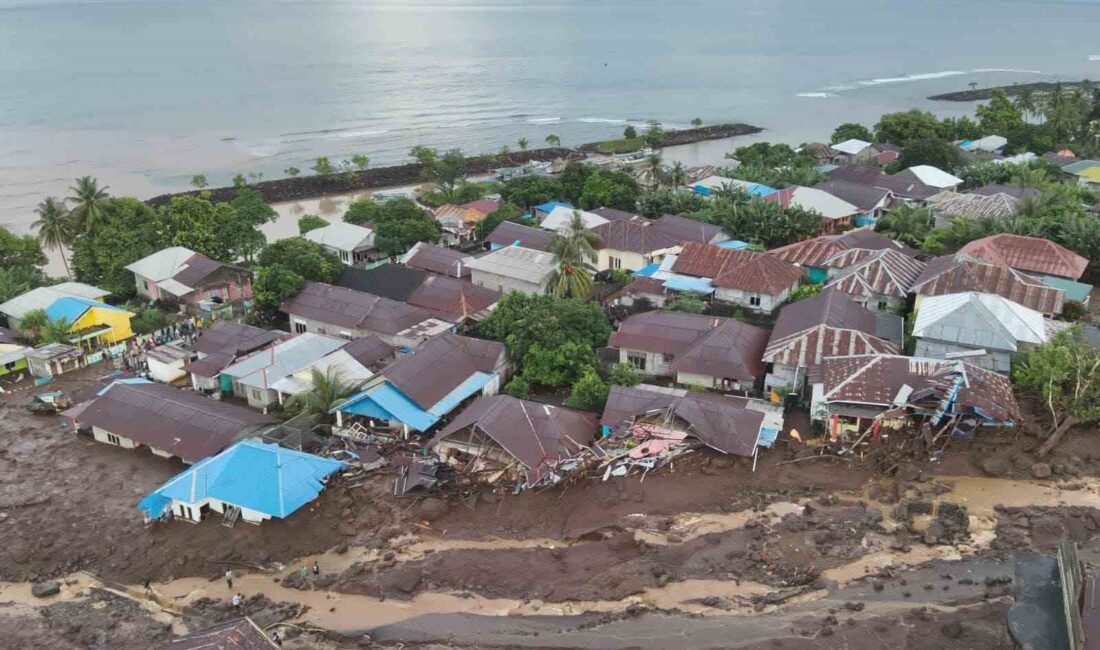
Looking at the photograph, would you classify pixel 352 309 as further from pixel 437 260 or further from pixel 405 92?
pixel 405 92

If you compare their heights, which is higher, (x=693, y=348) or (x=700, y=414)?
(x=693, y=348)

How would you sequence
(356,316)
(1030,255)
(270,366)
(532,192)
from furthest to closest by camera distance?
1. (532,192)
2. (1030,255)
3. (356,316)
4. (270,366)

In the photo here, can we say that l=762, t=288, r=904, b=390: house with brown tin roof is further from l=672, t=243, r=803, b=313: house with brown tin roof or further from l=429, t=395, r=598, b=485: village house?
l=429, t=395, r=598, b=485: village house

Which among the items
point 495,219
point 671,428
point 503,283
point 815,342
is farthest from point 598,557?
point 495,219

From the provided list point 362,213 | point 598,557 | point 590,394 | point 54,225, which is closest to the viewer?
point 598,557

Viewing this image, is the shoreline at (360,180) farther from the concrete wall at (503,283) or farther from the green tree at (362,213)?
the concrete wall at (503,283)

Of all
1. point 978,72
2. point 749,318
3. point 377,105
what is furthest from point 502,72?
point 749,318

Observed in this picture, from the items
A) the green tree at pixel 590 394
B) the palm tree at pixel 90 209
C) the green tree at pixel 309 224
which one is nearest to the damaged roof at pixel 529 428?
the green tree at pixel 590 394
